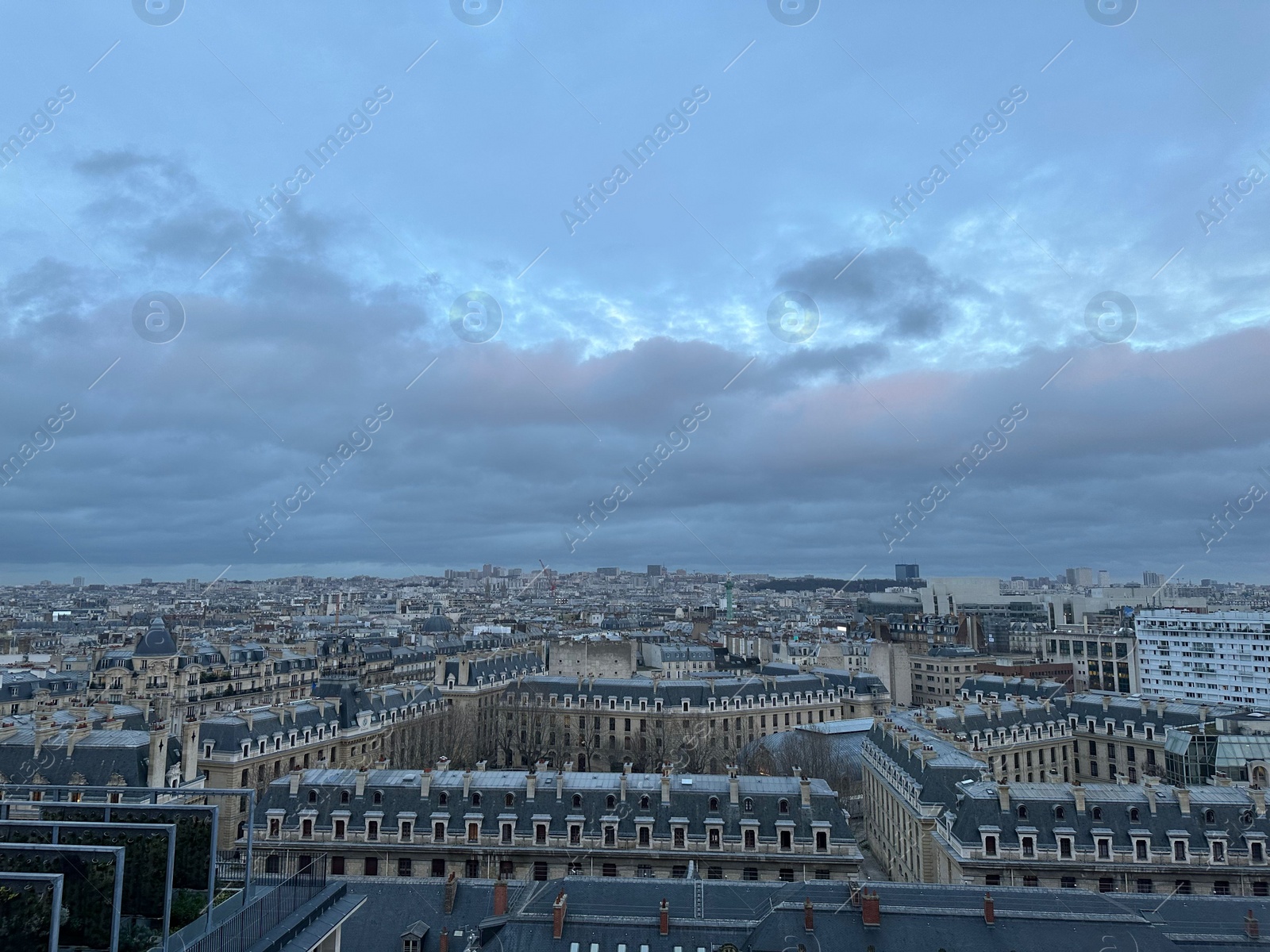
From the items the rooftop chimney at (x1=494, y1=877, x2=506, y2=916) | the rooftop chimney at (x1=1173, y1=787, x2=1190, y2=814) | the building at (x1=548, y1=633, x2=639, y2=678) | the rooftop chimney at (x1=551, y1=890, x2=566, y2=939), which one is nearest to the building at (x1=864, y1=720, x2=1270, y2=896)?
the rooftop chimney at (x1=1173, y1=787, x2=1190, y2=814)

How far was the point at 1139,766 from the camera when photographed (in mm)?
66188

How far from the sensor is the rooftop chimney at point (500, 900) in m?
29.5

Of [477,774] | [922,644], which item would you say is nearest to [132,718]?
[477,774]

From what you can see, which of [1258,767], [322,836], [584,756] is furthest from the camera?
[584,756]

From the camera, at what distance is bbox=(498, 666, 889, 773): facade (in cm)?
8281

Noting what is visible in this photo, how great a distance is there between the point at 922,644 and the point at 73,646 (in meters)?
132

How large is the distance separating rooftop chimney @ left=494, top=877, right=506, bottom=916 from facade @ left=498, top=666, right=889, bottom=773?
51041 millimetres

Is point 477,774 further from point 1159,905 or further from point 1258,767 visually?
point 1258,767

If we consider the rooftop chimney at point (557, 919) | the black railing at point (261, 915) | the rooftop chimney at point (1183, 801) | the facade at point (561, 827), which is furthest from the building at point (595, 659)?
the black railing at point (261, 915)

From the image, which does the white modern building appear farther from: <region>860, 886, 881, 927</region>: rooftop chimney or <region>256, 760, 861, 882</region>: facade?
<region>860, 886, 881, 927</region>: rooftop chimney

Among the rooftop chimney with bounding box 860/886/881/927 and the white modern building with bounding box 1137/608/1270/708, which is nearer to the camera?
the rooftop chimney with bounding box 860/886/881/927

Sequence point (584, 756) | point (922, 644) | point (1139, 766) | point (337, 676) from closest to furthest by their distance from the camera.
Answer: point (1139, 766) → point (584, 756) → point (337, 676) → point (922, 644)

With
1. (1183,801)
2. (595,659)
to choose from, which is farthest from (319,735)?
(1183,801)

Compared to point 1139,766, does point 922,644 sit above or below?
above
